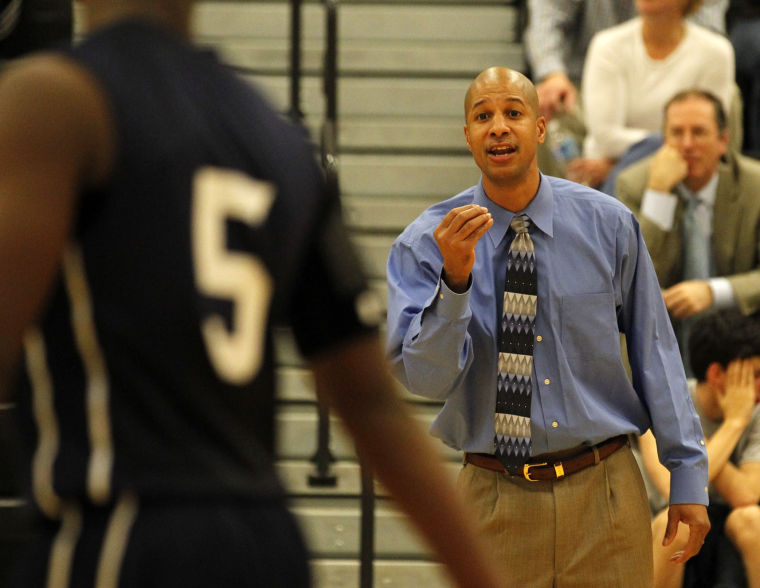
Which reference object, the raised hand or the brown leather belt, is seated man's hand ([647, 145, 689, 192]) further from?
the raised hand

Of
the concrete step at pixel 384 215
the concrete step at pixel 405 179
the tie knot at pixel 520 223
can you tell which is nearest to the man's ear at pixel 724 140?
the concrete step at pixel 405 179

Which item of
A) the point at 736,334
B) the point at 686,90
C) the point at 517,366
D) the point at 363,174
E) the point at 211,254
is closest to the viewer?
the point at 211,254

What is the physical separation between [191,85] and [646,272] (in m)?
2.38

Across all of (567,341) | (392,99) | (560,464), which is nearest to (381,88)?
(392,99)

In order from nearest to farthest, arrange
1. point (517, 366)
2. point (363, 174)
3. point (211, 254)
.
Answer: point (211, 254)
point (517, 366)
point (363, 174)

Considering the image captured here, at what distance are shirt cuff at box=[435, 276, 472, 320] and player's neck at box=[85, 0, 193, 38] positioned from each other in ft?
6.45

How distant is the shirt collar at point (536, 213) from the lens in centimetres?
369

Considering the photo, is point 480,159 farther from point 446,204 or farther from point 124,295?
point 124,295

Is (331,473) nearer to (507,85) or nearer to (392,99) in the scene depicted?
(392,99)

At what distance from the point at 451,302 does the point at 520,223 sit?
1.38ft

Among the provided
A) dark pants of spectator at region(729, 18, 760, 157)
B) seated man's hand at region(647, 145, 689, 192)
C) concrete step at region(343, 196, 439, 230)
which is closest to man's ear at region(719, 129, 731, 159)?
seated man's hand at region(647, 145, 689, 192)

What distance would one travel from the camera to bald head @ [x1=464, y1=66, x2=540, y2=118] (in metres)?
3.75

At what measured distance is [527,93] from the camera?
3.76 metres

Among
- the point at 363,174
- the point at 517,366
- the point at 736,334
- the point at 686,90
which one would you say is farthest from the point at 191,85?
the point at 363,174
